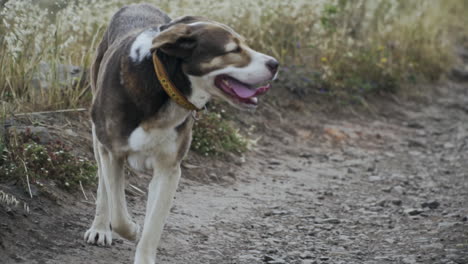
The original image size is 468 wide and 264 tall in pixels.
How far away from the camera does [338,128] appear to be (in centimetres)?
866

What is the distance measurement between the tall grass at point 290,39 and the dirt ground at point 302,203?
0.46 meters

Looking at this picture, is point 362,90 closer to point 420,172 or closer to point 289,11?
point 289,11

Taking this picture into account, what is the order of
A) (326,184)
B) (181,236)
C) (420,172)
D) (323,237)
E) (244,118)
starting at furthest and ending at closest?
1. (244,118)
2. (420,172)
3. (326,184)
4. (323,237)
5. (181,236)

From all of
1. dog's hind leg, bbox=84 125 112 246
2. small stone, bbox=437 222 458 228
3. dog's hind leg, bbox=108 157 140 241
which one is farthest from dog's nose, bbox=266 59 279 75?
small stone, bbox=437 222 458 228

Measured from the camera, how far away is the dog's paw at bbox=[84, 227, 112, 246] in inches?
175

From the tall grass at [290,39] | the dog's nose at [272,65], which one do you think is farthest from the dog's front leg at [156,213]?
the tall grass at [290,39]

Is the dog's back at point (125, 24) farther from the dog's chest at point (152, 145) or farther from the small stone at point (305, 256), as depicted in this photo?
the small stone at point (305, 256)

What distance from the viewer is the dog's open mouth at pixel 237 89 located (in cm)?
388

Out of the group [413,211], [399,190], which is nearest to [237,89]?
[413,211]

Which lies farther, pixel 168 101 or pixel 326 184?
pixel 326 184

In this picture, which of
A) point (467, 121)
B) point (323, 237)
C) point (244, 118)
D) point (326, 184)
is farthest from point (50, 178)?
point (467, 121)

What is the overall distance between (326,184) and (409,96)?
4.23m

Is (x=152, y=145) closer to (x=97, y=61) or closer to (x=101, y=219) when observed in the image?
(x=101, y=219)

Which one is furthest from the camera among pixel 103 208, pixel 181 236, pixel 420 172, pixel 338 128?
pixel 338 128
